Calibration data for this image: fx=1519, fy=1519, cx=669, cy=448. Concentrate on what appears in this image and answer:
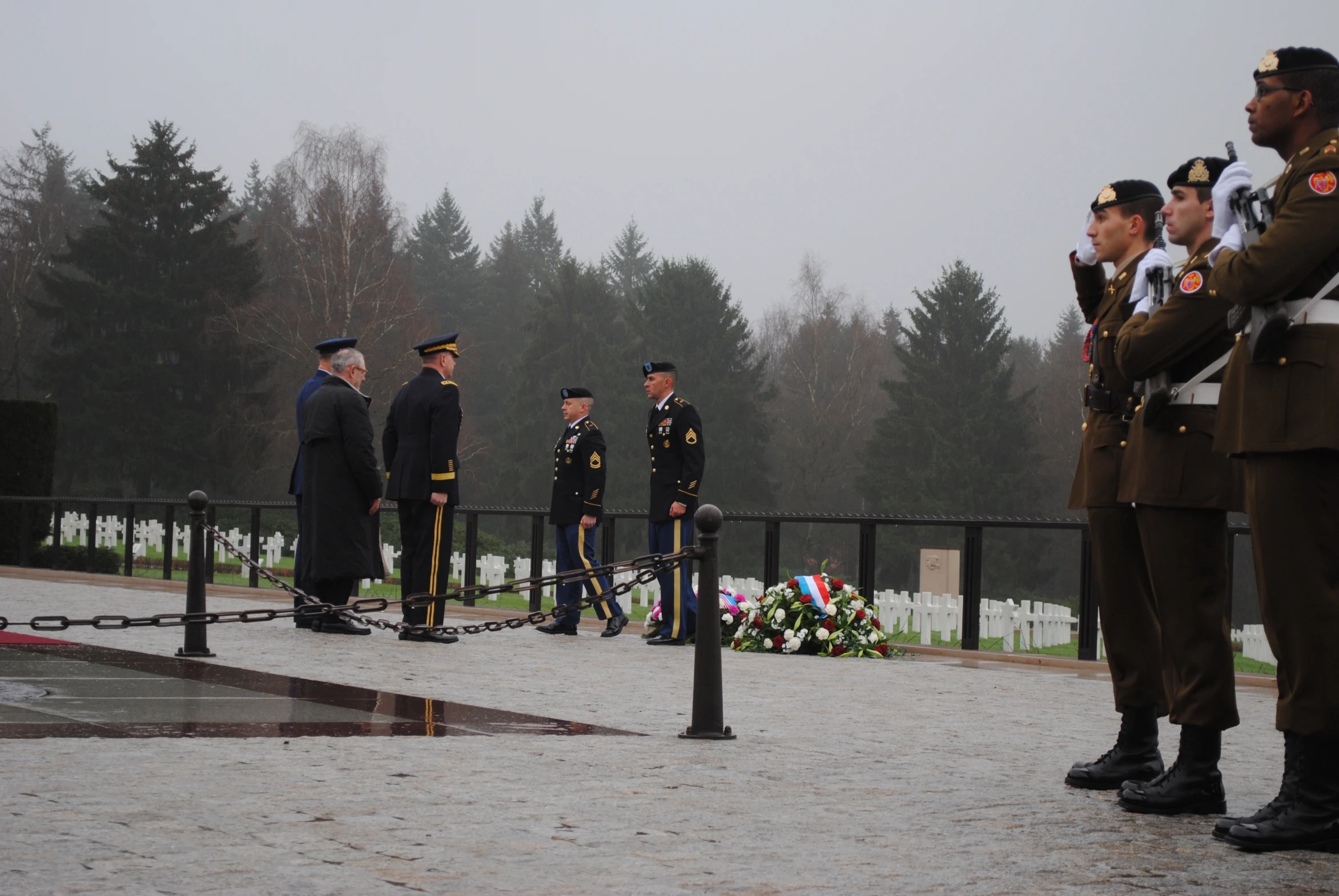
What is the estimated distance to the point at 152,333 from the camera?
164ft

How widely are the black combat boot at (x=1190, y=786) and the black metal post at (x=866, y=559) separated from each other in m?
8.25

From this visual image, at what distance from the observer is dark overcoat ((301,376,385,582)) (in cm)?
1120

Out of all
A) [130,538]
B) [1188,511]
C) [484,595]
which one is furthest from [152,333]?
[1188,511]

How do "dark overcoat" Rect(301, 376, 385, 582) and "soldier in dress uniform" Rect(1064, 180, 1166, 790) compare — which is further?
"dark overcoat" Rect(301, 376, 385, 582)

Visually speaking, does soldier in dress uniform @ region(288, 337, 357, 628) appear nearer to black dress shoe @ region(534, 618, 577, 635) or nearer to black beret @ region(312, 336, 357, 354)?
A: black beret @ region(312, 336, 357, 354)

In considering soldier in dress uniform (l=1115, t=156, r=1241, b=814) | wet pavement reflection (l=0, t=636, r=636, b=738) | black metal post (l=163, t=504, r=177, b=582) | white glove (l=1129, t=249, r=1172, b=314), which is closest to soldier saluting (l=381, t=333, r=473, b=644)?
wet pavement reflection (l=0, t=636, r=636, b=738)

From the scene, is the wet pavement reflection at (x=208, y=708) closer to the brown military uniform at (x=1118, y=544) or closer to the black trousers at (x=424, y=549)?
the brown military uniform at (x=1118, y=544)

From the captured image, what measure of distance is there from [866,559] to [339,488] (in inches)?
193

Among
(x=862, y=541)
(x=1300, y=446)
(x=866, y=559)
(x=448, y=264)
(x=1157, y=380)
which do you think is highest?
(x=448, y=264)

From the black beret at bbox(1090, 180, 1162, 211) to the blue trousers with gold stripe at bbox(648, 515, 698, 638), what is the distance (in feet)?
21.8

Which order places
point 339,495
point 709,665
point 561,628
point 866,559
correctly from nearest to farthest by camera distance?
point 709,665
point 339,495
point 561,628
point 866,559

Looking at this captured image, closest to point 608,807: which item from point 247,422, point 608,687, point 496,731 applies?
point 496,731

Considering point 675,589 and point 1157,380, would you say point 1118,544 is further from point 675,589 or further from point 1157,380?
point 675,589

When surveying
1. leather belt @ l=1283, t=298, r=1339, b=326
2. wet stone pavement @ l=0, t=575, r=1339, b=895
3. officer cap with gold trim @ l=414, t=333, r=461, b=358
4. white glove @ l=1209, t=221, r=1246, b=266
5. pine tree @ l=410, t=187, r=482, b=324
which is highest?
pine tree @ l=410, t=187, r=482, b=324
